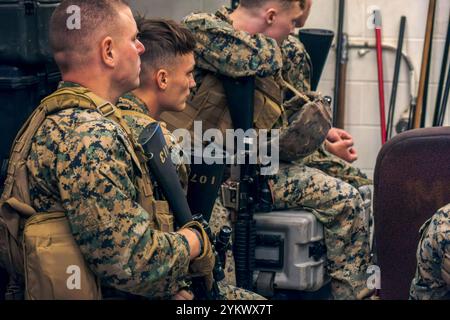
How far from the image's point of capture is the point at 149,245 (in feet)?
7.83

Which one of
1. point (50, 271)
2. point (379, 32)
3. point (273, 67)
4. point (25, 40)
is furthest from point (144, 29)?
point (379, 32)

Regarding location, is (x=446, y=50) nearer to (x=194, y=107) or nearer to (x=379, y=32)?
(x=379, y=32)

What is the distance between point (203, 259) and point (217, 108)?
4.59 ft

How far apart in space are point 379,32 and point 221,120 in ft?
6.09

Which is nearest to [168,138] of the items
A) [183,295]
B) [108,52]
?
[108,52]

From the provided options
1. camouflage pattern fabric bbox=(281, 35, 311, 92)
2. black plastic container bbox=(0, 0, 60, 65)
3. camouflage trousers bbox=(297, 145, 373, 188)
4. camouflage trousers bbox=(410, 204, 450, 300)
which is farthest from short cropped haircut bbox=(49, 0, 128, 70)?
camouflage trousers bbox=(297, 145, 373, 188)

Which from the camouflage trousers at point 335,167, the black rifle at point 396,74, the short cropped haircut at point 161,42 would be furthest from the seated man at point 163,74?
the black rifle at point 396,74

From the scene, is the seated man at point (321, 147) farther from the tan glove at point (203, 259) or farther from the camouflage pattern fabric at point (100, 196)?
the camouflage pattern fabric at point (100, 196)

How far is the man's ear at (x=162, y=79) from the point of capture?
10.0 ft

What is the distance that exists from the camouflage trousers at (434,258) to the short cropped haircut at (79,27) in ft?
3.30

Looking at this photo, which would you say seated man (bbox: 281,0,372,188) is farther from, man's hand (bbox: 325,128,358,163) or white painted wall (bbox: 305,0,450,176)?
white painted wall (bbox: 305,0,450,176)

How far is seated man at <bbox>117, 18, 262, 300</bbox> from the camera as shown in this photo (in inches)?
118

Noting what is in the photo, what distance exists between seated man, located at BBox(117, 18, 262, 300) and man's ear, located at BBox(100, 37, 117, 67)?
36cm

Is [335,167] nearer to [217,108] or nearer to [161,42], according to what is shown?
[217,108]
